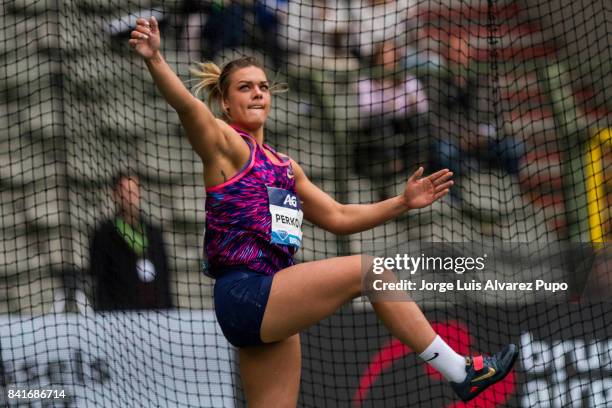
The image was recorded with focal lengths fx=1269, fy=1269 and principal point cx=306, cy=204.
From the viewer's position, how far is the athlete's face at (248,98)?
17.2 feet

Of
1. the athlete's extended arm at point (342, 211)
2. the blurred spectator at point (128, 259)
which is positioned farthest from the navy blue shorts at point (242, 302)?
the blurred spectator at point (128, 259)

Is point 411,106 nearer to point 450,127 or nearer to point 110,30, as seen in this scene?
point 450,127

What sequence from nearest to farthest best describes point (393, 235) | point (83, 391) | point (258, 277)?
point (258, 277) → point (83, 391) → point (393, 235)

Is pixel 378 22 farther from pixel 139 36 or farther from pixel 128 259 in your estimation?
pixel 139 36

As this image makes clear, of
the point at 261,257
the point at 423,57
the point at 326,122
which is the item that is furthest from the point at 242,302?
the point at 423,57

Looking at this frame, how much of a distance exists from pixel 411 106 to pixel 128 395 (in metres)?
2.94

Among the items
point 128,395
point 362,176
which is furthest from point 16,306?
point 362,176

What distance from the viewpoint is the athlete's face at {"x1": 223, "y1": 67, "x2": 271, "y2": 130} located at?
5.24 meters

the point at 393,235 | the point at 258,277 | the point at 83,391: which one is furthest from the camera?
the point at 393,235

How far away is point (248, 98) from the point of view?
5.25m

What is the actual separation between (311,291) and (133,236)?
127 inches

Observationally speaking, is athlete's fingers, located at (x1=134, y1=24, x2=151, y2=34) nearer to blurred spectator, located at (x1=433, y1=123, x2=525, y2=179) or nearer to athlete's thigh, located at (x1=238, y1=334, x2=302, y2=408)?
athlete's thigh, located at (x1=238, y1=334, x2=302, y2=408)

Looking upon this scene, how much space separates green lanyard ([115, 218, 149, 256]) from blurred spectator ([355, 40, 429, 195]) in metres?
1.65

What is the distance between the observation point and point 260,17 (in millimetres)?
8453
